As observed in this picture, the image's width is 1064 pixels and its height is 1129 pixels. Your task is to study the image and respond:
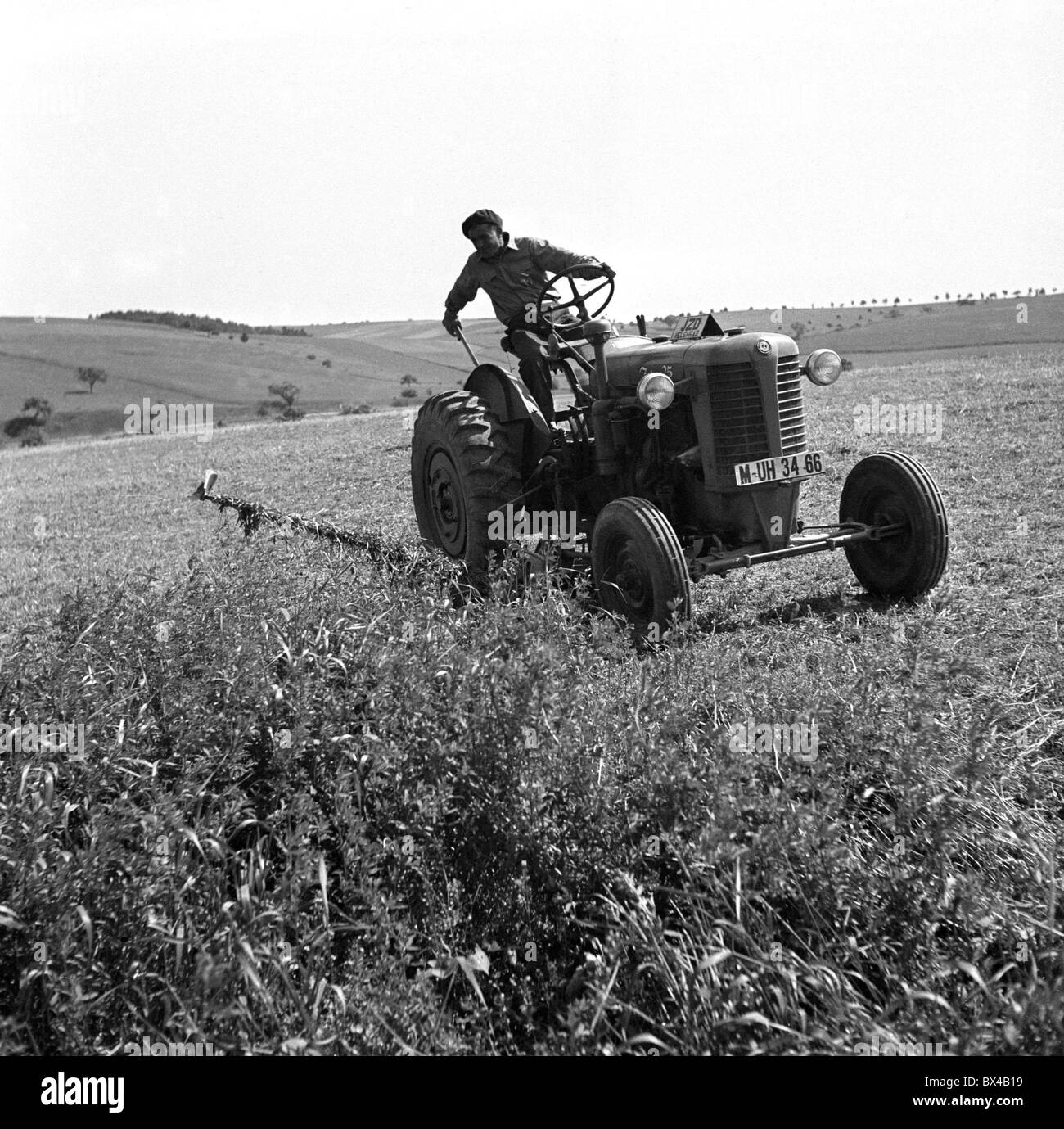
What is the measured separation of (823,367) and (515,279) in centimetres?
220

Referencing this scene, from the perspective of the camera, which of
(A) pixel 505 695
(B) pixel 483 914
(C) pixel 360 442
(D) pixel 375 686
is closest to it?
(B) pixel 483 914

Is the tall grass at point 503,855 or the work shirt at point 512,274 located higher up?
the work shirt at point 512,274

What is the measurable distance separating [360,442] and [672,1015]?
15.1 metres

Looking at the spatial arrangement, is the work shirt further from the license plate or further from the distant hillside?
the distant hillside

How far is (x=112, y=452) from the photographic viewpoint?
21109mm

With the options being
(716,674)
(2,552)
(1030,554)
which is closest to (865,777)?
(716,674)

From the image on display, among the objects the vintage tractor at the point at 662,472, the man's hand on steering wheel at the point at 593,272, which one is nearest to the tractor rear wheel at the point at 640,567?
the vintage tractor at the point at 662,472

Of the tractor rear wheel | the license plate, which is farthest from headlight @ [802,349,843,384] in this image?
the tractor rear wheel

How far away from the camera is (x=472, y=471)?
6660 millimetres

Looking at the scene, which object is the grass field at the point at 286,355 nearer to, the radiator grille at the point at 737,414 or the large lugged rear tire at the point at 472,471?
the large lugged rear tire at the point at 472,471

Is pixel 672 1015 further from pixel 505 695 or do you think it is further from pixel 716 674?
pixel 716 674

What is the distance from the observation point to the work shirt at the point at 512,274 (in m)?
7.01

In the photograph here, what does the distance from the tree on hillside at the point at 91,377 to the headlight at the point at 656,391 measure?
51533mm
